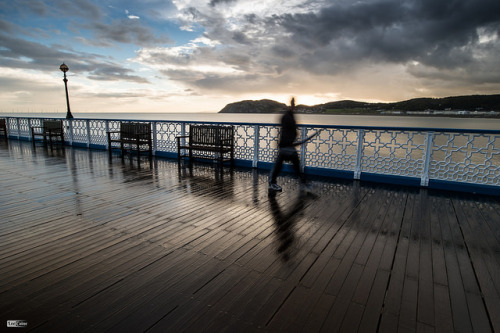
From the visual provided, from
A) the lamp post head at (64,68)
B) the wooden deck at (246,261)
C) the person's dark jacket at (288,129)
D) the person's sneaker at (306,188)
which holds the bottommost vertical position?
the wooden deck at (246,261)

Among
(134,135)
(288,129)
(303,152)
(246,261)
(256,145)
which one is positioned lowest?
(246,261)

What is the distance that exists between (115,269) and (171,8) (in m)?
9.67

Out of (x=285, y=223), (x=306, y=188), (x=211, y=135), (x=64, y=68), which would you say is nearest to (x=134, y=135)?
(x=211, y=135)

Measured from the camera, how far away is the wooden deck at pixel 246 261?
73.4 inches

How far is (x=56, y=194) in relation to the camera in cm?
460

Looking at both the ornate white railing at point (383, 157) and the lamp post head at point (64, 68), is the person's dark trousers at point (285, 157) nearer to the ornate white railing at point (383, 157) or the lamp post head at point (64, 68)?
the ornate white railing at point (383, 157)

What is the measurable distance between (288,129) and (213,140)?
10.6ft

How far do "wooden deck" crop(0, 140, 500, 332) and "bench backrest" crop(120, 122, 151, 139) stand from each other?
444 cm

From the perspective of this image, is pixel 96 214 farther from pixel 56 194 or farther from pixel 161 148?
pixel 161 148

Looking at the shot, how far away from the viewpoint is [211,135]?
304 inches

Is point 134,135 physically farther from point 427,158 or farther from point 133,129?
point 427,158

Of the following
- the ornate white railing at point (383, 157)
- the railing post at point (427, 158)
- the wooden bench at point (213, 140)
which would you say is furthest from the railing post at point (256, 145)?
the railing post at point (427, 158)

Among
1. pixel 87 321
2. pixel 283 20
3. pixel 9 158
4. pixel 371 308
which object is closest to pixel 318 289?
pixel 371 308

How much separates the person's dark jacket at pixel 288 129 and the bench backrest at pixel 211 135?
101 inches
